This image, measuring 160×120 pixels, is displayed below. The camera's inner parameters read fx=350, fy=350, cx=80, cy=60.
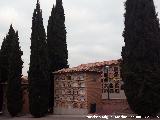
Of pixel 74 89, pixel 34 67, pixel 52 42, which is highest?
pixel 52 42

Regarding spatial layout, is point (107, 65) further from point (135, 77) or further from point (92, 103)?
point (135, 77)

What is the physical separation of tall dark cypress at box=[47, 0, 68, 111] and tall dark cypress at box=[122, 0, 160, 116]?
487 inches

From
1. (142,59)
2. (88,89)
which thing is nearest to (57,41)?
(88,89)

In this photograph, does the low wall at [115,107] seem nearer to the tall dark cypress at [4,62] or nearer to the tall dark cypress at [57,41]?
the tall dark cypress at [57,41]

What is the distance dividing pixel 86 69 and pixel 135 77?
27.3 ft

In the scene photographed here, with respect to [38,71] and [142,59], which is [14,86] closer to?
[38,71]

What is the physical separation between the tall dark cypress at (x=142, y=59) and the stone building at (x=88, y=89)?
6.85 metres

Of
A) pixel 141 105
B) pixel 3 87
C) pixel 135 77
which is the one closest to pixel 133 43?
pixel 135 77

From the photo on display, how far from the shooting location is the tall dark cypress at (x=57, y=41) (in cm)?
3731

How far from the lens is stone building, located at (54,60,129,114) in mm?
32781

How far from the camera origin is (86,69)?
3288 cm

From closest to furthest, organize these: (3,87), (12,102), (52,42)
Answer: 1. (12,102)
2. (52,42)
3. (3,87)

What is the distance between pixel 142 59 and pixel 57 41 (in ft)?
47.4

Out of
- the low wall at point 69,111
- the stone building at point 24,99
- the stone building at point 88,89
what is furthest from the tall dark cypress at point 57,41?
the stone building at point 24,99
